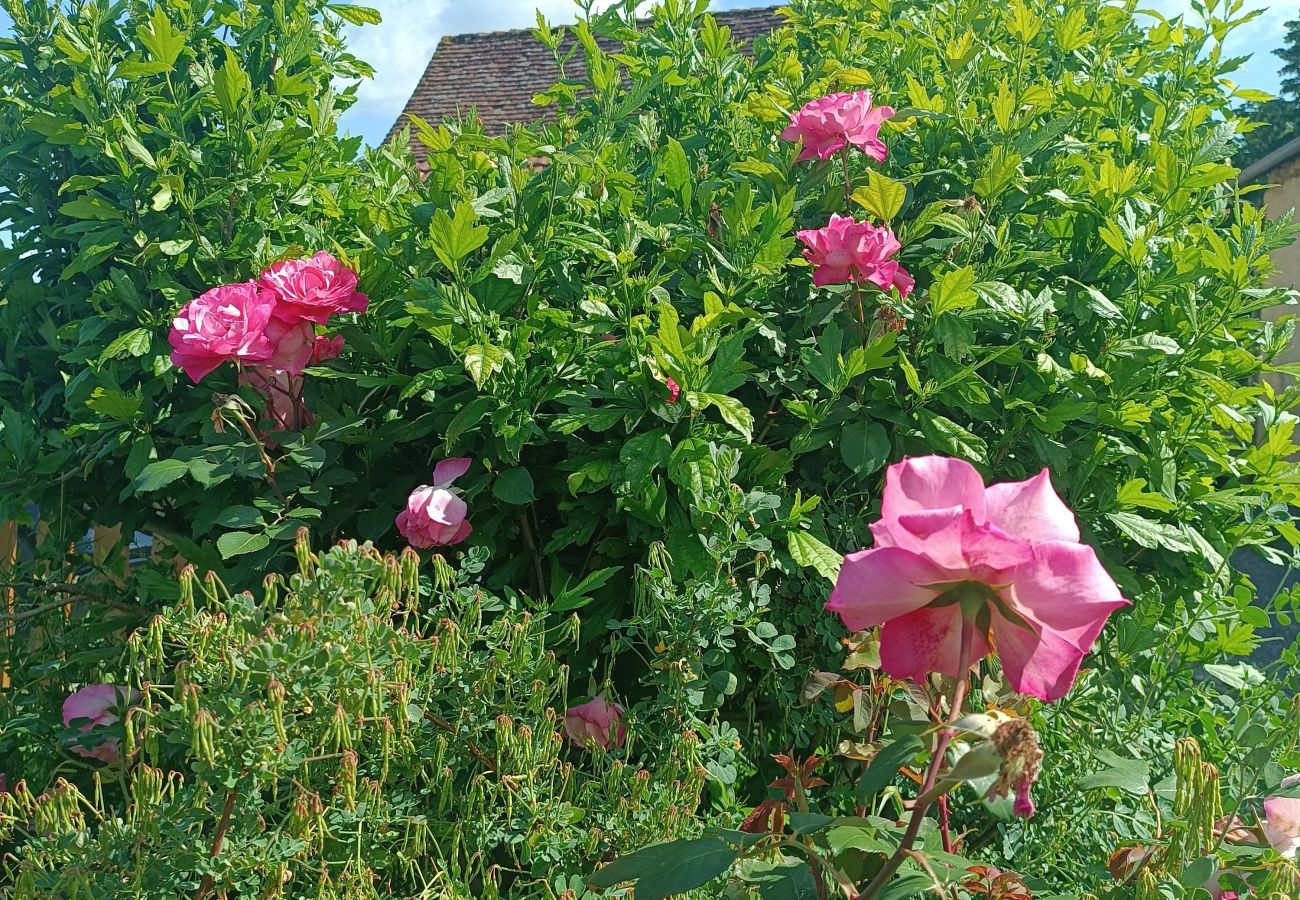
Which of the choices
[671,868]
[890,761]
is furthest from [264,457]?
[890,761]

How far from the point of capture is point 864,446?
2.15 m

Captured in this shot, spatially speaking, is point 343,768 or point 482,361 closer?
point 343,768

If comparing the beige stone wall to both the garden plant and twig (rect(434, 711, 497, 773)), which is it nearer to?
the garden plant

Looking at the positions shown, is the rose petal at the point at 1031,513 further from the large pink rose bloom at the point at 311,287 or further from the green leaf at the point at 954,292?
the large pink rose bloom at the point at 311,287

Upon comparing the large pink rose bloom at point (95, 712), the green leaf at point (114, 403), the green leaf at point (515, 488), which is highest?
the green leaf at point (114, 403)

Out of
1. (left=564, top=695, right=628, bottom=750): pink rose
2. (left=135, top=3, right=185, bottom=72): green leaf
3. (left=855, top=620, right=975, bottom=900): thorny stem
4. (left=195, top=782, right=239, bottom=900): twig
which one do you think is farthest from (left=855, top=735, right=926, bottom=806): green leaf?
(left=135, top=3, right=185, bottom=72): green leaf

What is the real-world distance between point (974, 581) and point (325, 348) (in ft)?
5.65

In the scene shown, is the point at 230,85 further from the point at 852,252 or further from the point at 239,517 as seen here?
the point at 852,252

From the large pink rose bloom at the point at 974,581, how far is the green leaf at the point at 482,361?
1104mm

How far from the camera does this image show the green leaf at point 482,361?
1.94 metres

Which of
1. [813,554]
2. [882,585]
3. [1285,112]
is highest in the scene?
[882,585]

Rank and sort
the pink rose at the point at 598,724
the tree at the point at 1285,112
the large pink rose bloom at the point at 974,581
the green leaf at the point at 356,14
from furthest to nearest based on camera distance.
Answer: the tree at the point at 1285,112
the green leaf at the point at 356,14
the pink rose at the point at 598,724
the large pink rose bloom at the point at 974,581

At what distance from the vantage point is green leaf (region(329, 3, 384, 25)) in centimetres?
291

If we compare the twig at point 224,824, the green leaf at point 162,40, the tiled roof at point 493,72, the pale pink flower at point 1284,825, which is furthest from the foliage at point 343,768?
the tiled roof at point 493,72
